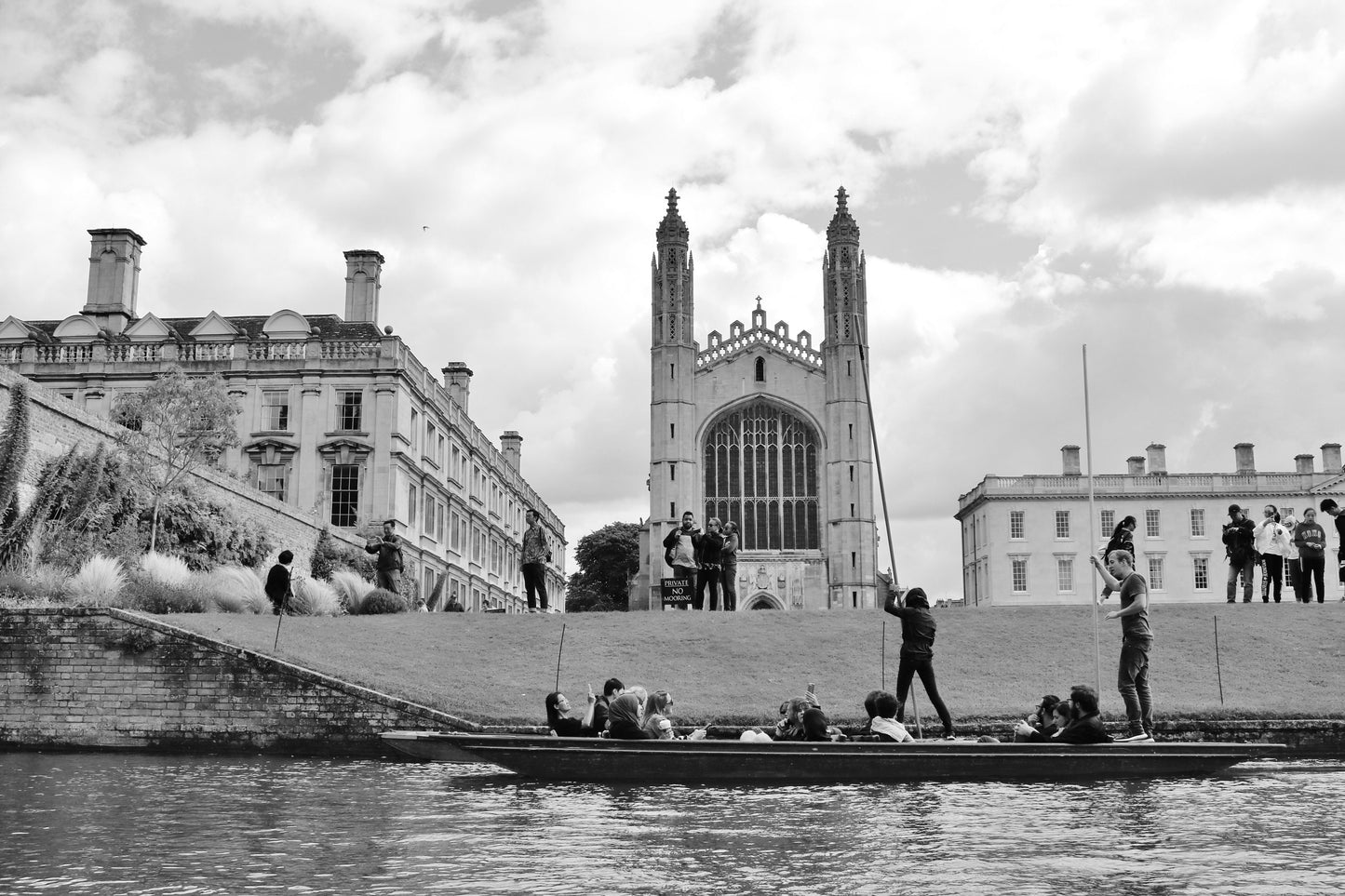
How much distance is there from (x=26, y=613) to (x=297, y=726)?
13.5ft

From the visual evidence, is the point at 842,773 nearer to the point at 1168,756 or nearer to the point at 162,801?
the point at 1168,756

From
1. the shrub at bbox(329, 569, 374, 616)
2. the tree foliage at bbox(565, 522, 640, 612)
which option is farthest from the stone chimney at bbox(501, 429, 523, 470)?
the shrub at bbox(329, 569, 374, 616)

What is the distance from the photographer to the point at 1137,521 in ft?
233

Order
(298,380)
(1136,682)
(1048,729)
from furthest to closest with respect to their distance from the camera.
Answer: (298,380) → (1136,682) → (1048,729)

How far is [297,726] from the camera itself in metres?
16.1

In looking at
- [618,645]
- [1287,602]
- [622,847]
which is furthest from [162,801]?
[1287,602]

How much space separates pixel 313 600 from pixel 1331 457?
218 ft

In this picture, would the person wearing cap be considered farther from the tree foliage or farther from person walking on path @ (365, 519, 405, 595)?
the tree foliage

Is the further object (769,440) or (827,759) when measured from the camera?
(769,440)

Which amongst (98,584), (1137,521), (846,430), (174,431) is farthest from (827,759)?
(1137,521)

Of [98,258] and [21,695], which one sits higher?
[98,258]

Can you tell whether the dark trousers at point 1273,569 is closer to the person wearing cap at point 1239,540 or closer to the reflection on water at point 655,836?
the person wearing cap at point 1239,540

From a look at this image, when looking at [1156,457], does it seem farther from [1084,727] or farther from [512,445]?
[1084,727]

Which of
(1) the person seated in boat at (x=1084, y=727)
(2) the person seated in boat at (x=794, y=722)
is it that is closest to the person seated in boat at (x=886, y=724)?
(2) the person seated in boat at (x=794, y=722)
